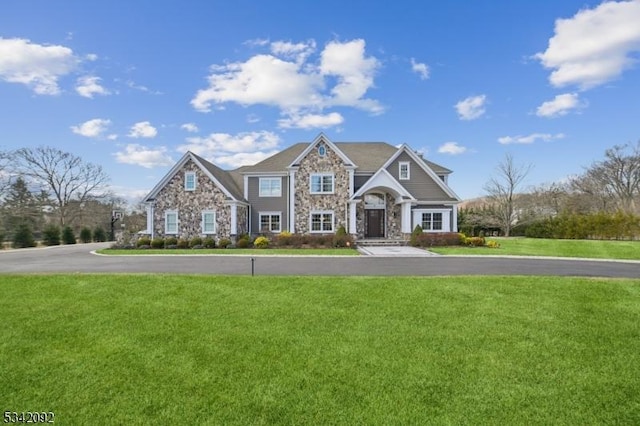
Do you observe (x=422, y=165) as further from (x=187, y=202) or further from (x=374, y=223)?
(x=187, y=202)

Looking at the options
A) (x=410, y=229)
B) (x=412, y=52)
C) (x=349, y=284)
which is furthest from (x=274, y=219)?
(x=349, y=284)

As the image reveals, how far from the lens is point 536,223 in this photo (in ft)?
119

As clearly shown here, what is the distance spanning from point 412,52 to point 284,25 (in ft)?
25.1

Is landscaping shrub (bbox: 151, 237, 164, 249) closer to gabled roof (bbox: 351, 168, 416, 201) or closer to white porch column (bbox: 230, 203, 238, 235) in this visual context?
white porch column (bbox: 230, 203, 238, 235)

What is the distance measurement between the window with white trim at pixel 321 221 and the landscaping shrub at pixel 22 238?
23.9 meters

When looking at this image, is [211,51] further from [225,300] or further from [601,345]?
[601,345]

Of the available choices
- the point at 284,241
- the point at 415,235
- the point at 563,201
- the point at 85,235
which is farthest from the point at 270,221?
the point at 563,201

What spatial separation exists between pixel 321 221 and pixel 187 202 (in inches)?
401

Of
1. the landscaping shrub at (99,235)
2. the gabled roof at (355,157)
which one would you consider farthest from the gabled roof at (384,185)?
the landscaping shrub at (99,235)

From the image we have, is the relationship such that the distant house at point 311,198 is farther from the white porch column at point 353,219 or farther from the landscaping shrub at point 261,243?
the landscaping shrub at point 261,243

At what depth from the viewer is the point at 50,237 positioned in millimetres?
31453

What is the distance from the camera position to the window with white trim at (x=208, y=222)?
1005 inches

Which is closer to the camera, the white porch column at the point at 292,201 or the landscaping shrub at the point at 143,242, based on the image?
the landscaping shrub at the point at 143,242

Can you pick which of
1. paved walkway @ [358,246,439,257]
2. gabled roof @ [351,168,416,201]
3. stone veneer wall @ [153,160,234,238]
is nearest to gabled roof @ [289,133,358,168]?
gabled roof @ [351,168,416,201]
